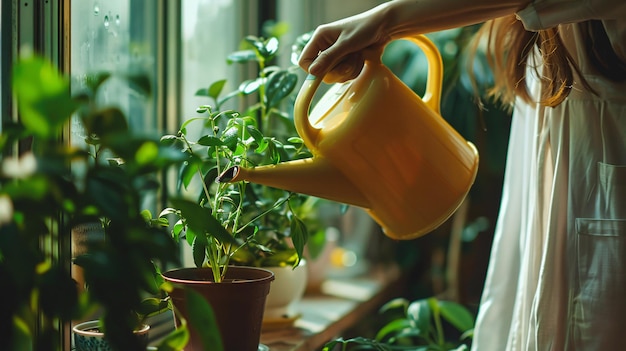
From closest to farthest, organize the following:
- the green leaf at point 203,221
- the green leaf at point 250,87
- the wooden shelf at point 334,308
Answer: the green leaf at point 203,221 < the green leaf at point 250,87 < the wooden shelf at point 334,308

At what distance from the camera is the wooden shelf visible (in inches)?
46.7

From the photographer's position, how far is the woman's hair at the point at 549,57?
870 millimetres

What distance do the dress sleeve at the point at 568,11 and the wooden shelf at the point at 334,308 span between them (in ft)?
2.08

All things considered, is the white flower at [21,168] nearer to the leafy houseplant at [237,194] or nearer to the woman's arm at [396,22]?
the leafy houseplant at [237,194]

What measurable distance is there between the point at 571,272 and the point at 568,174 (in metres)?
0.13

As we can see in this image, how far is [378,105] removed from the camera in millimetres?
755

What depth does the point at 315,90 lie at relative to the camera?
2.42 feet

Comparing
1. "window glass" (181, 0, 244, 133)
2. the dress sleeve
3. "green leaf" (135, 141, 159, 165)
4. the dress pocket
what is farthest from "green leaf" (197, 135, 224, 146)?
"window glass" (181, 0, 244, 133)

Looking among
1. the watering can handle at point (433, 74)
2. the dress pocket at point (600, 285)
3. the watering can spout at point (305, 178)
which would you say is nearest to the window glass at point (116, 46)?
the watering can spout at point (305, 178)

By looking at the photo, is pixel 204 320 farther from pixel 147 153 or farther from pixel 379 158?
pixel 379 158

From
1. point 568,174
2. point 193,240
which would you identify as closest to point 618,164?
point 568,174

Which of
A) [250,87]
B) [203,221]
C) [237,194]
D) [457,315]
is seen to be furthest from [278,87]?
[457,315]

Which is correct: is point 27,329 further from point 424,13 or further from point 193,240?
point 424,13

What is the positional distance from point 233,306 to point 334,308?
850 millimetres
